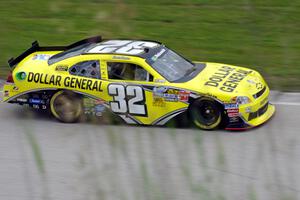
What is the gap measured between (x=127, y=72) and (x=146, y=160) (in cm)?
598

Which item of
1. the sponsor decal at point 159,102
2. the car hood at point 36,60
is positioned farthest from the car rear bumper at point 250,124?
the car hood at point 36,60

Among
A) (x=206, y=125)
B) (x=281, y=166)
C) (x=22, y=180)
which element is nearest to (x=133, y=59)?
(x=206, y=125)

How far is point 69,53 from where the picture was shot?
11.5 meters

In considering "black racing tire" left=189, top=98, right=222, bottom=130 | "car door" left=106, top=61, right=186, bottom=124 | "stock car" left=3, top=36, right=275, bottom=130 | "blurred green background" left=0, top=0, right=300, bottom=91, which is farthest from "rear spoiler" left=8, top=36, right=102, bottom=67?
"black racing tire" left=189, top=98, right=222, bottom=130

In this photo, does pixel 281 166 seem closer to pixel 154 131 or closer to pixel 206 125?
pixel 206 125

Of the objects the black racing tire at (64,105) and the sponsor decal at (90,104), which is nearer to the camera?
the sponsor decal at (90,104)

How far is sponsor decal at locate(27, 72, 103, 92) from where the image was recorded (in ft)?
35.2

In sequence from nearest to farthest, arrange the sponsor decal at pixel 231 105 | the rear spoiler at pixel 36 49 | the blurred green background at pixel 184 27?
1. the sponsor decal at pixel 231 105
2. the rear spoiler at pixel 36 49
3. the blurred green background at pixel 184 27

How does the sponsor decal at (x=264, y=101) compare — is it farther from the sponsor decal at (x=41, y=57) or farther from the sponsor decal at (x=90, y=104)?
the sponsor decal at (x=41, y=57)

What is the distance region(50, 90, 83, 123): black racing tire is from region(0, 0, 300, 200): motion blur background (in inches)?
6.9

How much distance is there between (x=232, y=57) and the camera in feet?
47.7

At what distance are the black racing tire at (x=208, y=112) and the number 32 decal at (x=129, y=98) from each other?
28.9 inches

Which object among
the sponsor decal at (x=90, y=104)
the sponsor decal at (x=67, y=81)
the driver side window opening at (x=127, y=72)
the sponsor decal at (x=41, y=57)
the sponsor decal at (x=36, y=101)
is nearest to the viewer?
the driver side window opening at (x=127, y=72)

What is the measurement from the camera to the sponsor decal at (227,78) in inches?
410
